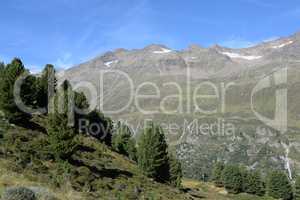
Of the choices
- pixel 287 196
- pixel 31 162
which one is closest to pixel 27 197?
pixel 31 162

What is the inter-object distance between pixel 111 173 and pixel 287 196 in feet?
274

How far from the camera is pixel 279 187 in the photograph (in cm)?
11350

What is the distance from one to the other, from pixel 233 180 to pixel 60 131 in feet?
295

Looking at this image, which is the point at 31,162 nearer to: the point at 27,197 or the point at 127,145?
the point at 27,197

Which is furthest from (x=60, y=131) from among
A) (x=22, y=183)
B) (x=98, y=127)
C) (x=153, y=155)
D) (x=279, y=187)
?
(x=279, y=187)

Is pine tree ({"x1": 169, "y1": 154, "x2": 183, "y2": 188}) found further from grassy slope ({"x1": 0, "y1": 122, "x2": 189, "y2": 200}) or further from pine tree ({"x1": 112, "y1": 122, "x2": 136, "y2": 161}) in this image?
grassy slope ({"x1": 0, "y1": 122, "x2": 189, "y2": 200})

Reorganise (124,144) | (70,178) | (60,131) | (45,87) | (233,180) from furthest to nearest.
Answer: (233,180)
(124,144)
(45,87)
(60,131)
(70,178)

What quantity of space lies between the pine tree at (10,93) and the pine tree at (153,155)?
29.4 m

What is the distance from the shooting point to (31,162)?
3191cm

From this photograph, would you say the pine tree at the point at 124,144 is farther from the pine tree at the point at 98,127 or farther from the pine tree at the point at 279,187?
the pine tree at the point at 279,187

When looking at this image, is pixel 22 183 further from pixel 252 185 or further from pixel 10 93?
pixel 252 185

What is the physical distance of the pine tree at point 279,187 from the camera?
371 ft

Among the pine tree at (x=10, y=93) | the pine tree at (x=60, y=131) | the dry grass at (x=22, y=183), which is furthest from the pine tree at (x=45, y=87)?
the dry grass at (x=22, y=183)

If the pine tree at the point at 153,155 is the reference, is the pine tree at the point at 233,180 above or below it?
below
